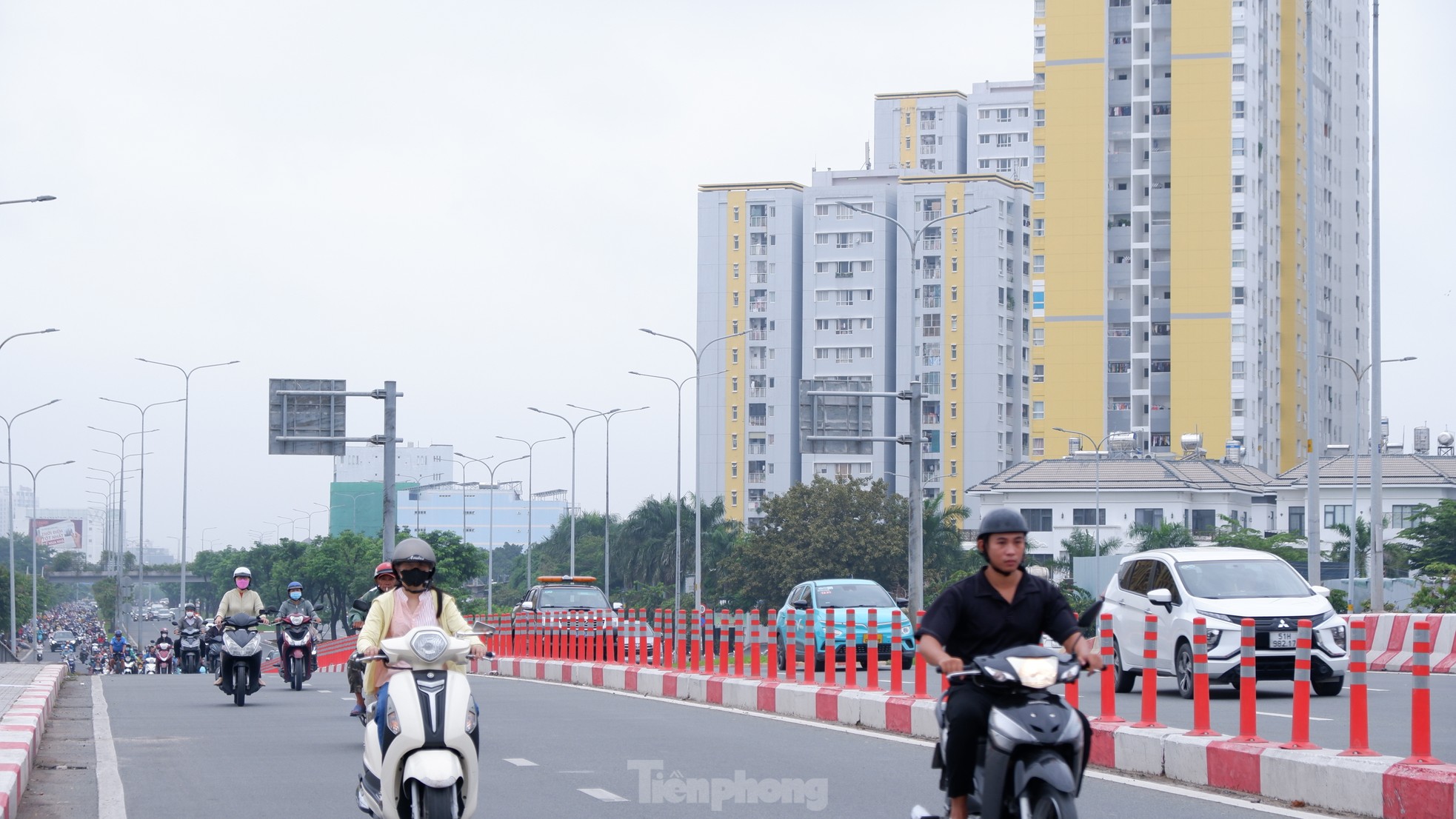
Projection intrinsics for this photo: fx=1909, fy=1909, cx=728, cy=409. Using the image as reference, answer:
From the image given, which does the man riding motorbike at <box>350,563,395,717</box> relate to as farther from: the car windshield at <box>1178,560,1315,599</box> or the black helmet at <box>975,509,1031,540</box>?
the car windshield at <box>1178,560,1315,599</box>

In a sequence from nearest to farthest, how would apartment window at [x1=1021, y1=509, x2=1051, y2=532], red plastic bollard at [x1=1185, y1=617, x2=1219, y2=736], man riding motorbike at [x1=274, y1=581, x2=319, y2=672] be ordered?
red plastic bollard at [x1=1185, y1=617, x2=1219, y2=736] → man riding motorbike at [x1=274, y1=581, x2=319, y2=672] → apartment window at [x1=1021, y1=509, x2=1051, y2=532]

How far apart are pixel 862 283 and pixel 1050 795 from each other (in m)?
125

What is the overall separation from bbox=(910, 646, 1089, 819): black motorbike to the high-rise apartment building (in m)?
119

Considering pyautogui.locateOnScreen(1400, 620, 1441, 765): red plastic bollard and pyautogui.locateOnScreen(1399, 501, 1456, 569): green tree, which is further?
pyautogui.locateOnScreen(1399, 501, 1456, 569): green tree

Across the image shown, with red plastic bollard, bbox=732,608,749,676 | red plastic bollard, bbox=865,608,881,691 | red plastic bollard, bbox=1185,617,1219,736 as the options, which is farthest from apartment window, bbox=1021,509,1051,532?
red plastic bollard, bbox=1185,617,1219,736

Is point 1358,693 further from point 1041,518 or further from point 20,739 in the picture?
point 1041,518

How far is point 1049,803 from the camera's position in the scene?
6.55 metres

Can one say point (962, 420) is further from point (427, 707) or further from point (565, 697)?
point (427, 707)

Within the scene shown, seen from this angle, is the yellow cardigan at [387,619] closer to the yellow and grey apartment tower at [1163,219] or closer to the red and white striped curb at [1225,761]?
the red and white striped curb at [1225,761]

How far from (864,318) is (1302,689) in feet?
395

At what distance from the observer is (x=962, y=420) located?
128125mm

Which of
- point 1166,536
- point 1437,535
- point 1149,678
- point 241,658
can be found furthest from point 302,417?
point 1166,536

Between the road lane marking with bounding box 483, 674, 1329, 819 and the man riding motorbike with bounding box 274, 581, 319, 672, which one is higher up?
the man riding motorbike with bounding box 274, 581, 319, 672

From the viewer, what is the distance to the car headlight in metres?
8.30
